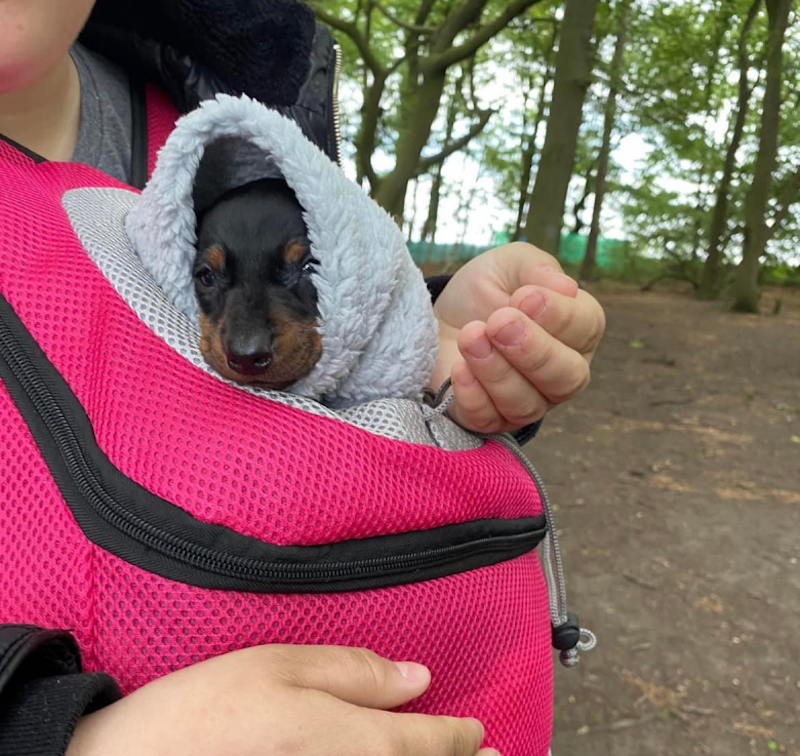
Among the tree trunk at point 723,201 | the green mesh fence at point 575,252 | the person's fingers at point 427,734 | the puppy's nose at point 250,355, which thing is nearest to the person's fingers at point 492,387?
the puppy's nose at point 250,355

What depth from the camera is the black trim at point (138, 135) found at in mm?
1271

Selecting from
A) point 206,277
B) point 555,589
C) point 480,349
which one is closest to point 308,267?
point 206,277

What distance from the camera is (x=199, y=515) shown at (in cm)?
66

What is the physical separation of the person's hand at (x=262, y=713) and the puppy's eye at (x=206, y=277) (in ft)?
1.46

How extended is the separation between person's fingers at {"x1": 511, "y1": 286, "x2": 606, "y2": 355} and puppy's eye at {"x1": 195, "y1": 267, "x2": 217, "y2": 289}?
0.38 metres

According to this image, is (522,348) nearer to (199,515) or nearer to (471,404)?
(471,404)

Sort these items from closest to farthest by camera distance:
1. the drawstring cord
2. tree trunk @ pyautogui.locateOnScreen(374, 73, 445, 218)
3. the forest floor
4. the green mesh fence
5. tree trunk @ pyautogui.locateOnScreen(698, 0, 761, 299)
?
the drawstring cord
the forest floor
tree trunk @ pyautogui.locateOnScreen(374, 73, 445, 218)
tree trunk @ pyautogui.locateOnScreen(698, 0, 761, 299)
the green mesh fence

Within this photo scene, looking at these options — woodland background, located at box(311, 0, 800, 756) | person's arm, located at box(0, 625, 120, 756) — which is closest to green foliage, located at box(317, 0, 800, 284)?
woodland background, located at box(311, 0, 800, 756)

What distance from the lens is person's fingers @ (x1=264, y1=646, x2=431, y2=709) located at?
643 mm

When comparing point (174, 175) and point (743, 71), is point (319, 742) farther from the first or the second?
point (743, 71)

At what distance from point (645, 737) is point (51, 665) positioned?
1916mm

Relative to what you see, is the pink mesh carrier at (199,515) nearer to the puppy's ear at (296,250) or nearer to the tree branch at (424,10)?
the puppy's ear at (296,250)

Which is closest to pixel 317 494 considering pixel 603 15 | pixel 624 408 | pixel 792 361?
pixel 624 408

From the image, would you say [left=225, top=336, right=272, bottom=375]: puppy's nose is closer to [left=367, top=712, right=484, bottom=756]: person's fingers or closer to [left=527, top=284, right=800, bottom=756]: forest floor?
[left=367, top=712, right=484, bottom=756]: person's fingers
